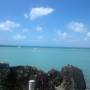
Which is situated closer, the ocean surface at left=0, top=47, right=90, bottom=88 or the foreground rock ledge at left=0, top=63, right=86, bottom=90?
the foreground rock ledge at left=0, top=63, right=86, bottom=90

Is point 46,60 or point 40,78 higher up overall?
point 40,78

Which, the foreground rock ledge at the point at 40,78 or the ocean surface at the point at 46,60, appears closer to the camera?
the foreground rock ledge at the point at 40,78

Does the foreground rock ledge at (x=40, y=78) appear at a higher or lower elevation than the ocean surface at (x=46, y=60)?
higher

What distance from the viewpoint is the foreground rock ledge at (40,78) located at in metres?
10.7

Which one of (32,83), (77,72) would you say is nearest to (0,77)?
(77,72)

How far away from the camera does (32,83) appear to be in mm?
6895

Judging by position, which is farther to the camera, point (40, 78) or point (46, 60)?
point (46, 60)

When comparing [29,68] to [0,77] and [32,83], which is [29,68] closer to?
[0,77]

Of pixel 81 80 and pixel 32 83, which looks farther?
pixel 81 80

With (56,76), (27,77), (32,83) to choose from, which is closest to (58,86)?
(56,76)

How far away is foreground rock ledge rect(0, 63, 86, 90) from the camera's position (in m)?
10.7

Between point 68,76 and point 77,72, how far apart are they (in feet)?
1.18

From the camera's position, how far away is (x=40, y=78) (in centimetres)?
1095

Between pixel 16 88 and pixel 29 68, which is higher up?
pixel 29 68
